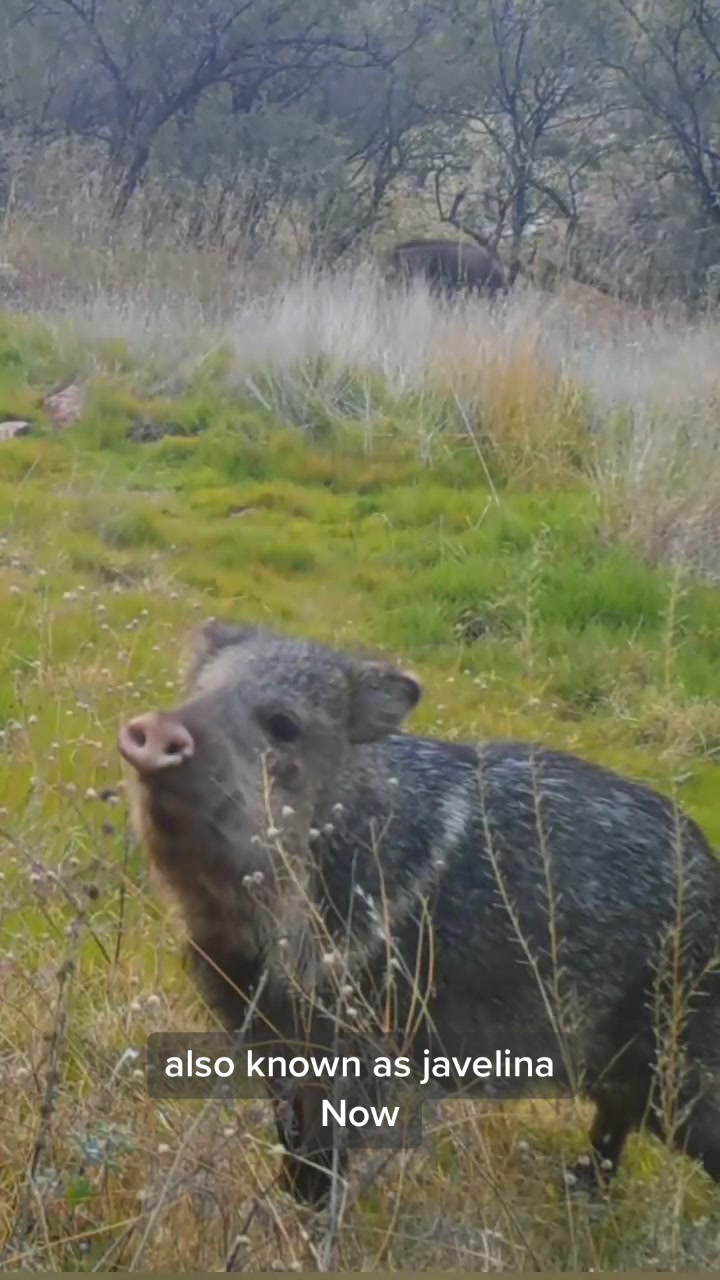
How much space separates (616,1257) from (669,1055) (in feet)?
0.71

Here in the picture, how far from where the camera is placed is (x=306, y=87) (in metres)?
7.26

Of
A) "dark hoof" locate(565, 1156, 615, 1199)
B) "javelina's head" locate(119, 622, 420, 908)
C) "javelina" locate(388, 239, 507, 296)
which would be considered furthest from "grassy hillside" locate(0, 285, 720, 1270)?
"javelina" locate(388, 239, 507, 296)

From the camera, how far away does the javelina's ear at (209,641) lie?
78.4 inches

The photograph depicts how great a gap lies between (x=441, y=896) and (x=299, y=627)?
0.66 m

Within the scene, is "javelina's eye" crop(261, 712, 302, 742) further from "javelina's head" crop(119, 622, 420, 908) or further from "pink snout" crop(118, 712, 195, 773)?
"pink snout" crop(118, 712, 195, 773)

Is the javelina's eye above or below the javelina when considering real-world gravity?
above

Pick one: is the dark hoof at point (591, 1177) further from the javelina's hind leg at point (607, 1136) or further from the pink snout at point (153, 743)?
the pink snout at point (153, 743)

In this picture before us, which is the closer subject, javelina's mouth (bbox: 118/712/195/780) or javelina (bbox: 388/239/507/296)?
javelina's mouth (bbox: 118/712/195/780)

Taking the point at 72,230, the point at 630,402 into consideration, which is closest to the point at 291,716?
the point at 630,402

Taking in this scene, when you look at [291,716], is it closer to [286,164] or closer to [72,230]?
[72,230]

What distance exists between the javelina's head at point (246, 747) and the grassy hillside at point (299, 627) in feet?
0.43

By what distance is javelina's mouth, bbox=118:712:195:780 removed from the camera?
1.49m

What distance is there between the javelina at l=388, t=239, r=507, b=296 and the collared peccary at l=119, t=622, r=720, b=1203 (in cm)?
467

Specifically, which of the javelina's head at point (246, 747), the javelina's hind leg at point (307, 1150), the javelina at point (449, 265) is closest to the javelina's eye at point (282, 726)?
the javelina's head at point (246, 747)
